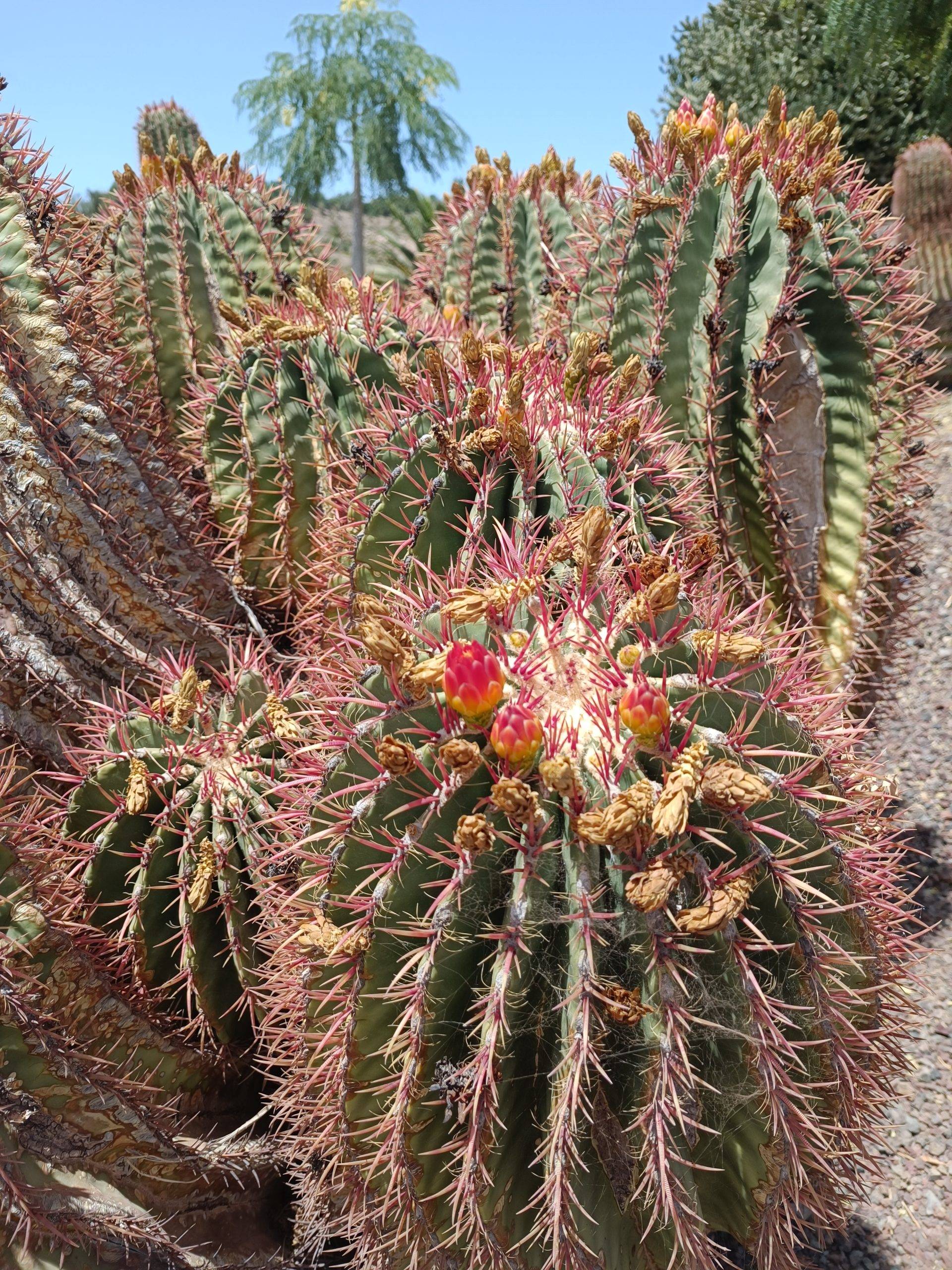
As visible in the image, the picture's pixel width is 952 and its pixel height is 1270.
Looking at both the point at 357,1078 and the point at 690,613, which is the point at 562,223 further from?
the point at 357,1078

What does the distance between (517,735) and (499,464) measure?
72 centimetres

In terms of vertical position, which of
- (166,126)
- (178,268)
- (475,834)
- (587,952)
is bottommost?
(587,952)

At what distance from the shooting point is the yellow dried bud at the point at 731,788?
44.1 inches

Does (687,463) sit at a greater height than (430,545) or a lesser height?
greater

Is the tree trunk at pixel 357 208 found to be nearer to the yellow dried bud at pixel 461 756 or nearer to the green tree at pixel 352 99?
the green tree at pixel 352 99

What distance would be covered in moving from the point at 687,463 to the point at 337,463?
94 cm

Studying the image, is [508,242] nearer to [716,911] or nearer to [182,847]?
[182,847]

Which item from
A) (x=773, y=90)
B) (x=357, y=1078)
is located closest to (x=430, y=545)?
(x=357, y=1078)

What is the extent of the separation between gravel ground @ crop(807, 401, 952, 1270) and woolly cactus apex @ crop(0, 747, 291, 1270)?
1124mm

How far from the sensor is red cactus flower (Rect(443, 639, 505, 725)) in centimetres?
118

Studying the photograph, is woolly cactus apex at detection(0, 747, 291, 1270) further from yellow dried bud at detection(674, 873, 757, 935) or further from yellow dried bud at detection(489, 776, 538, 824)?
yellow dried bud at detection(674, 873, 757, 935)

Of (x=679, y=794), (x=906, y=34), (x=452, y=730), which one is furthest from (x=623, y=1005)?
(x=906, y=34)

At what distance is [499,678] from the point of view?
3.94 feet

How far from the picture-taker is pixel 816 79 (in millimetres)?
10273
